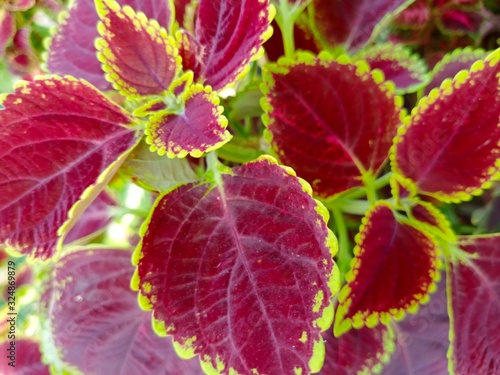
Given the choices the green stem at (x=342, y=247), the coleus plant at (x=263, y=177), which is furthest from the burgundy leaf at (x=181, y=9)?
the green stem at (x=342, y=247)

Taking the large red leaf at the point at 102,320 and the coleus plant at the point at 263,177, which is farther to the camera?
the large red leaf at the point at 102,320

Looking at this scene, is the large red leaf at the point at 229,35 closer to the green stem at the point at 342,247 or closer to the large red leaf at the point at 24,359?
the green stem at the point at 342,247

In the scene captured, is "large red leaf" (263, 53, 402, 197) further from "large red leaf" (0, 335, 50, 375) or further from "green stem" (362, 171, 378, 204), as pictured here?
"large red leaf" (0, 335, 50, 375)

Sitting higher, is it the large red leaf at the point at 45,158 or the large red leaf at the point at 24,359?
the large red leaf at the point at 45,158

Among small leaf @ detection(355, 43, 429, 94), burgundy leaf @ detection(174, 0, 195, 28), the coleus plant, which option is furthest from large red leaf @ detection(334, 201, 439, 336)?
burgundy leaf @ detection(174, 0, 195, 28)

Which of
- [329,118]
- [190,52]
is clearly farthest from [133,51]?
[329,118]


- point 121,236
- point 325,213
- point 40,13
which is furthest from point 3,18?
point 325,213

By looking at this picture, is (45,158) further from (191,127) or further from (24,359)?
(24,359)
